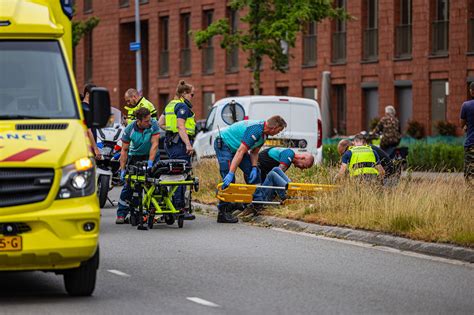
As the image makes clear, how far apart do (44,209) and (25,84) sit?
1556mm

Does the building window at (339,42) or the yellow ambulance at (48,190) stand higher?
the building window at (339,42)

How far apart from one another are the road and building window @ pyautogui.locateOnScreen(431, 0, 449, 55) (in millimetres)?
28282

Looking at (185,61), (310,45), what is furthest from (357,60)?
(185,61)

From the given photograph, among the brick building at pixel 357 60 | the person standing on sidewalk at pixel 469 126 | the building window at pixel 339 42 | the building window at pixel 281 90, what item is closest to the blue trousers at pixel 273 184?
the person standing on sidewalk at pixel 469 126

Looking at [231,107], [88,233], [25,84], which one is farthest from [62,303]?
[231,107]

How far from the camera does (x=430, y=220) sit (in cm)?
1648

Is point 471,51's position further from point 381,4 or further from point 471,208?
point 471,208

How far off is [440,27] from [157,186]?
2799 cm

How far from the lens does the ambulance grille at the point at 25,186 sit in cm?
1103

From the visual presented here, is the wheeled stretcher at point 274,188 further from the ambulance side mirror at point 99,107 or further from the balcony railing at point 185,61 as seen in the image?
the balcony railing at point 185,61

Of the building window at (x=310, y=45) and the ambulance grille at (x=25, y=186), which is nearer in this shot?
the ambulance grille at (x=25, y=186)

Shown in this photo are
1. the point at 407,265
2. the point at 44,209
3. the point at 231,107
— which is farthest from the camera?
the point at 231,107

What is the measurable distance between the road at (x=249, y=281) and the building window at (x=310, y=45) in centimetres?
3384

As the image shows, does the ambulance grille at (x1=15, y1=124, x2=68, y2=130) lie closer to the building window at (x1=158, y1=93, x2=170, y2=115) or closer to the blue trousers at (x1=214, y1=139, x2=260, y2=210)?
the blue trousers at (x1=214, y1=139, x2=260, y2=210)
